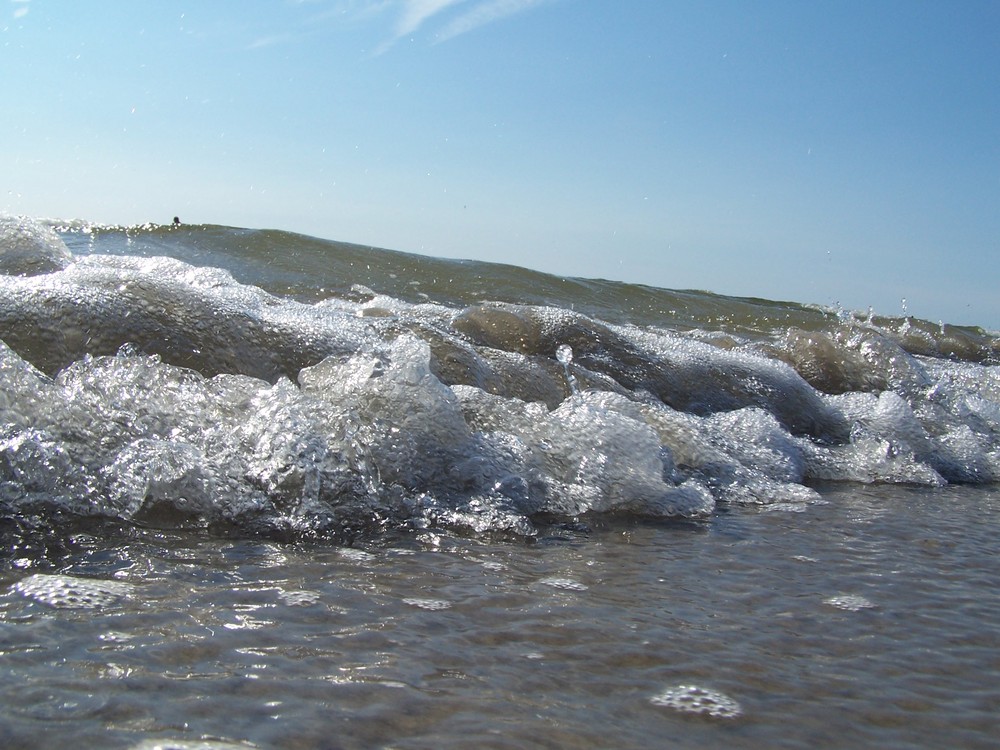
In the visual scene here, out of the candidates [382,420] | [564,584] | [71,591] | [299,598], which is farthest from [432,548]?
[71,591]

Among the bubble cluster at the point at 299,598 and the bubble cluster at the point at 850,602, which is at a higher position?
the bubble cluster at the point at 850,602

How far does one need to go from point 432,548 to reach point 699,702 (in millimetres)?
887

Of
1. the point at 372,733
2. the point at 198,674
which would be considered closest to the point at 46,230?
the point at 198,674

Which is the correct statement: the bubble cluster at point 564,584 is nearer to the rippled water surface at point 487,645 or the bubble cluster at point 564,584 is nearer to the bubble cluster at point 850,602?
the rippled water surface at point 487,645

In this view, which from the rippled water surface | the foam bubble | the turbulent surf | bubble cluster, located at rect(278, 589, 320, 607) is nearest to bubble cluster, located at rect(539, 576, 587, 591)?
the rippled water surface

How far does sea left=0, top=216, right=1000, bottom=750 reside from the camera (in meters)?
1.29

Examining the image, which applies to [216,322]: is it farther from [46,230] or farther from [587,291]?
[587,291]

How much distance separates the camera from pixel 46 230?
4.25 m

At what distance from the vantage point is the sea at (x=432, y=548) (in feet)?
4.25

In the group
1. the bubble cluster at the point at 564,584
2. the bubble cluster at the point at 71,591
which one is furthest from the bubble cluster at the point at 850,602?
the bubble cluster at the point at 71,591

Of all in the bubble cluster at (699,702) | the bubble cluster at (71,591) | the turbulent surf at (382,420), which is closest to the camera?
the bubble cluster at (699,702)

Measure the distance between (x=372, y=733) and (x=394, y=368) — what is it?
1.68 meters

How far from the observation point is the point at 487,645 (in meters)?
1.55

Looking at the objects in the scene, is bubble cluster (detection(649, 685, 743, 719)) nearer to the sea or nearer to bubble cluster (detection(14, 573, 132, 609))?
the sea
